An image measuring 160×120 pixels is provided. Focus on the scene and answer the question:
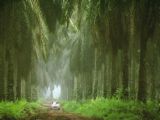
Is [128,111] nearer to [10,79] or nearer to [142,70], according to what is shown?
[142,70]

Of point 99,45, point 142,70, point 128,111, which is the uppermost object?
point 99,45

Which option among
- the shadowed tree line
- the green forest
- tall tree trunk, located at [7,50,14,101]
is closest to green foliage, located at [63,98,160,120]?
the green forest

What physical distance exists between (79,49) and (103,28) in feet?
38.3

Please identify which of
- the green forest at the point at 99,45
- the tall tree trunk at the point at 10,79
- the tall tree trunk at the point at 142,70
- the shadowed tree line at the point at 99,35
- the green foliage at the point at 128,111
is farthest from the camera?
the tall tree trunk at the point at 10,79

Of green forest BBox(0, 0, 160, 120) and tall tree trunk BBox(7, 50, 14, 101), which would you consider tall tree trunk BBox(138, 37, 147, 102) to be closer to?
green forest BBox(0, 0, 160, 120)

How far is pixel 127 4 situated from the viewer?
57.7 ft

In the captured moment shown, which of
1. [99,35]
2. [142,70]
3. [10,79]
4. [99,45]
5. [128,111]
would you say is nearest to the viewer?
[128,111]

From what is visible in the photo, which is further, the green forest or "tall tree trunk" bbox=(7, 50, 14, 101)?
"tall tree trunk" bbox=(7, 50, 14, 101)

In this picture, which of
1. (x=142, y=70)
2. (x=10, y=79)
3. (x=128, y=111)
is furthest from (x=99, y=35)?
(x=128, y=111)

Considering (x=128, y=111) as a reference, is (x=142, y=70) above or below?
above

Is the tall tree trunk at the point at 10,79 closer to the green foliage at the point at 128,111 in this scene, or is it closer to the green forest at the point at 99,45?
the green forest at the point at 99,45

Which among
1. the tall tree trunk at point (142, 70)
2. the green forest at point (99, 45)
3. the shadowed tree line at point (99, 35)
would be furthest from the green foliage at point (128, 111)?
the shadowed tree line at point (99, 35)

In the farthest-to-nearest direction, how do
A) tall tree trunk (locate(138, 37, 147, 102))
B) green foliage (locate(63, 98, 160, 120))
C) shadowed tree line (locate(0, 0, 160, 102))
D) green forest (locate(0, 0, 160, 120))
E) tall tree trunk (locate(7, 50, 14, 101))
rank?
1. tall tree trunk (locate(7, 50, 14, 101))
2. tall tree trunk (locate(138, 37, 147, 102))
3. shadowed tree line (locate(0, 0, 160, 102))
4. green forest (locate(0, 0, 160, 120))
5. green foliage (locate(63, 98, 160, 120))

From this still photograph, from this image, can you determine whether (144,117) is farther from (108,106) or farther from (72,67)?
(72,67)
